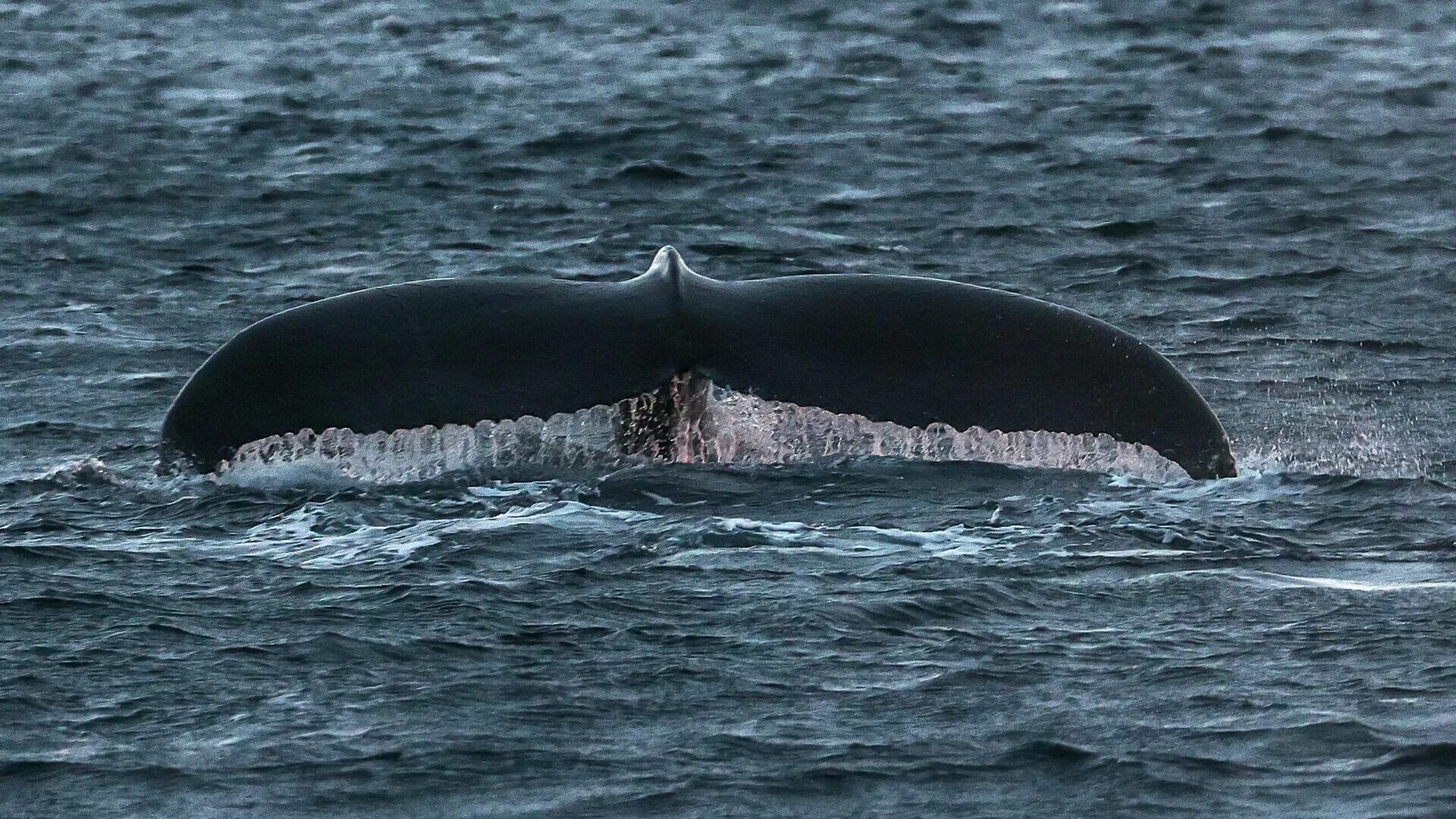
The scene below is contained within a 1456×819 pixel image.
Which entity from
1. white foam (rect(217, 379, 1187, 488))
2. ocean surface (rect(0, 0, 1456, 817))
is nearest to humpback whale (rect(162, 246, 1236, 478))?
white foam (rect(217, 379, 1187, 488))

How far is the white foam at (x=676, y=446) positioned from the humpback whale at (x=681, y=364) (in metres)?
0.05

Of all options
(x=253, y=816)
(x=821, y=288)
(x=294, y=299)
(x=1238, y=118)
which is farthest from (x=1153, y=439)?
(x=1238, y=118)

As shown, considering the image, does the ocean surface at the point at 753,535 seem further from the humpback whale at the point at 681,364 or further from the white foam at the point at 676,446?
the humpback whale at the point at 681,364

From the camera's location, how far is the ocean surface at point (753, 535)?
5988 millimetres

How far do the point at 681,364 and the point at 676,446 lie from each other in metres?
0.59

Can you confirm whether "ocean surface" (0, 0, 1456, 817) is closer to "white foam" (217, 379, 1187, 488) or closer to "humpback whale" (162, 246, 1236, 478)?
"white foam" (217, 379, 1187, 488)

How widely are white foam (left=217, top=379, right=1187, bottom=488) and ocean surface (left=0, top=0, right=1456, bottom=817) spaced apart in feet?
0.30

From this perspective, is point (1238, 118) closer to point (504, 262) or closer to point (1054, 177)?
point (1054, 177)

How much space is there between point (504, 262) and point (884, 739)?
800cm

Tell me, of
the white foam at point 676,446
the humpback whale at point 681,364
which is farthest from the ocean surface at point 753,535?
the humpback whale at point 681,364

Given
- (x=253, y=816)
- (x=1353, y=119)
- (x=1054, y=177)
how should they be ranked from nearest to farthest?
(x=253, y=816)
(x=1054, y=177)
(x=1353, y=119)

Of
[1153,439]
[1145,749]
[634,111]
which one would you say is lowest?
[1145,749]

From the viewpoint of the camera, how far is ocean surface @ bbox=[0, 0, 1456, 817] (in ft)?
19.6

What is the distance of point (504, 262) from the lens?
13750 millimetres
